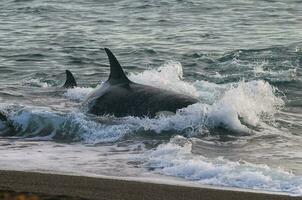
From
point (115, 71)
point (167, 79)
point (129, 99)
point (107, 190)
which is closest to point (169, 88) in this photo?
point (167, 79)

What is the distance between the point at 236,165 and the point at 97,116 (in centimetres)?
422

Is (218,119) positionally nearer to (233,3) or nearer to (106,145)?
(106,145)

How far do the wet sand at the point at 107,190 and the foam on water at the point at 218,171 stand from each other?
1.66 ft

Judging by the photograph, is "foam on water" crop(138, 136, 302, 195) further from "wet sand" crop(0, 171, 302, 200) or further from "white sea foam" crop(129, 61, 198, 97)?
"white sea foam" crop(129, 61, 198, 97)

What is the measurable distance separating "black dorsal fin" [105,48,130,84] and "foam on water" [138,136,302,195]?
3.07m

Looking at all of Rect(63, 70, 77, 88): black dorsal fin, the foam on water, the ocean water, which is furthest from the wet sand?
Rect(63, 70, 77, 88): black dorsal fin

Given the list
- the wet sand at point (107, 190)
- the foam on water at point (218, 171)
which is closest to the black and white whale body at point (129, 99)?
the foam on water at point (218, 171)

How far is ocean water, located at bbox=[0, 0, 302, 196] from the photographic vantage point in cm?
975

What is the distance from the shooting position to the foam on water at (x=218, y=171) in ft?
27.7

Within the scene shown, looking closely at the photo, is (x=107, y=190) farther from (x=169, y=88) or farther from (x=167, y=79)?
(x=167, y=79)

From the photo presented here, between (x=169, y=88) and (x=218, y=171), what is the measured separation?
6.56 m

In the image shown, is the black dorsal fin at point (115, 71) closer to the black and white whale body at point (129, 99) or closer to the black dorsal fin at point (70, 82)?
the black and white whale body at point (129, 99)

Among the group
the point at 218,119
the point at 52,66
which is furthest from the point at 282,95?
the point at 52,66

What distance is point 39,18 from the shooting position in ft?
99.0
